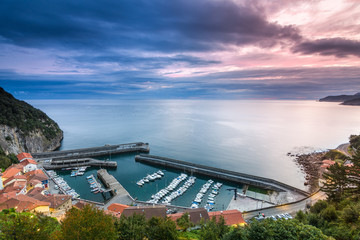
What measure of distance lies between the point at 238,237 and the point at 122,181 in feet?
114

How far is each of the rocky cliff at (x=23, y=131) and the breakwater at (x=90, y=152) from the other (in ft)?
16.5

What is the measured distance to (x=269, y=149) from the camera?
225 feet

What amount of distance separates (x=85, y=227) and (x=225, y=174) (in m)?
36.3

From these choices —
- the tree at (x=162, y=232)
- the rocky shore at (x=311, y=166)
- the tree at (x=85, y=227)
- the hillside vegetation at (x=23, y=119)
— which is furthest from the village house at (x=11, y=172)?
the rocky shore at (x=311, y=166)

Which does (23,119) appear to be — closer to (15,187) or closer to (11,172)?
(11,172)

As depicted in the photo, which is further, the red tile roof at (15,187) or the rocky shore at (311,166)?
the rocky shore at (311,166)

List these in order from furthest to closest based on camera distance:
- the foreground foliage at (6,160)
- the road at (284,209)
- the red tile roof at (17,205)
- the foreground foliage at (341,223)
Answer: the foreground foliage at (6,160)
the road at (284,209)
the red tile roof at (17,205)
the foreground foliage at (341,223)

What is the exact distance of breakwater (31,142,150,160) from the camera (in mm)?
53062

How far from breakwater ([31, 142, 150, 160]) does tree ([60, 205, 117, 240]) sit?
48.6 metres

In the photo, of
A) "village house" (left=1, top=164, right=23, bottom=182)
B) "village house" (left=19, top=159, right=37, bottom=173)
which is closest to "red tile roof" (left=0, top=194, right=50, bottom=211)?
"village house" (left=1, top=164, right=23, bottom=182)

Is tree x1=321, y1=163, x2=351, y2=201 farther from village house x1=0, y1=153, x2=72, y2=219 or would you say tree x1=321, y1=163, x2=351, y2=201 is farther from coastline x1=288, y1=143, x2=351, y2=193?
village house x1=0, y1=153, x2=72, y2=219

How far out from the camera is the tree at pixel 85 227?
11288mm

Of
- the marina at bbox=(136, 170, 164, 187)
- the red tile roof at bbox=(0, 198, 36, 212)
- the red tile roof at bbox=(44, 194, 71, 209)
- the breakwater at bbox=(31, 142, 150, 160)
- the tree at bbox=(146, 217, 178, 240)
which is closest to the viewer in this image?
the tree at bbox=(146, 217, 178, 240)

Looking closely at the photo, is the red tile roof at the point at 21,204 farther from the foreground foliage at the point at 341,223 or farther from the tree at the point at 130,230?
the foreground foliage at the point at 341,223
